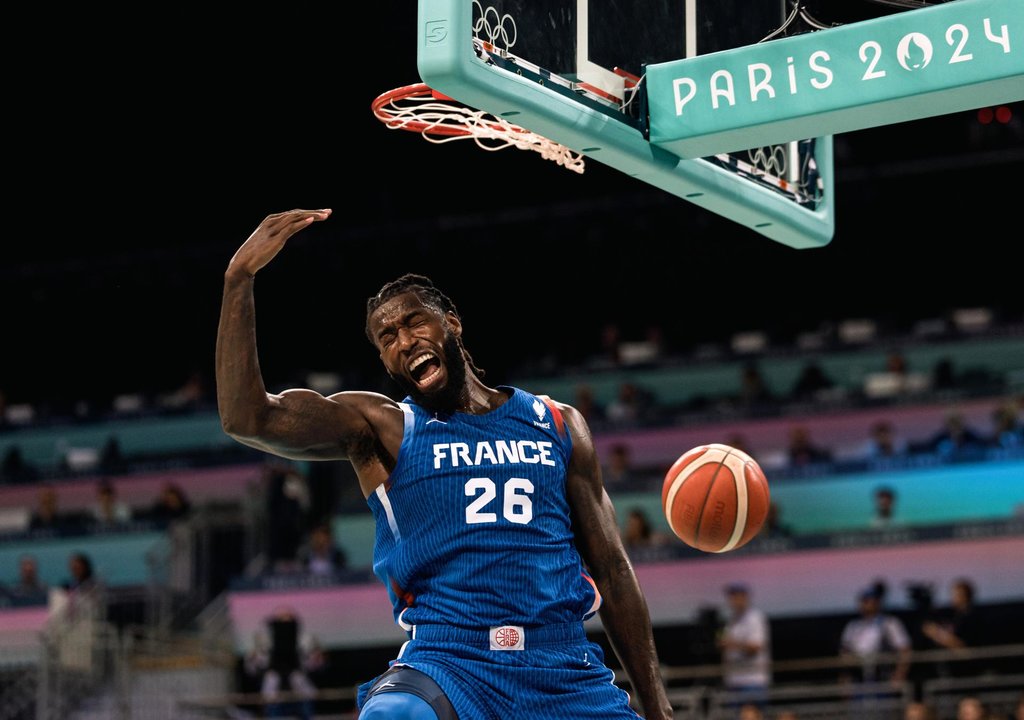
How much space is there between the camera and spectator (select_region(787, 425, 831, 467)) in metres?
16.0

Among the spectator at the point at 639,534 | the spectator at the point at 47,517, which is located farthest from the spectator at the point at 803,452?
the spectator at the point at 47,517

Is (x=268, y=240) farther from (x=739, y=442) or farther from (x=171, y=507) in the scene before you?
(x=171, y=507)

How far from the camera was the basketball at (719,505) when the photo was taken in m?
5.26

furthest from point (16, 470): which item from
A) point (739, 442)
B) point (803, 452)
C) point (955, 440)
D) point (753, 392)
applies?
point (955, 440)

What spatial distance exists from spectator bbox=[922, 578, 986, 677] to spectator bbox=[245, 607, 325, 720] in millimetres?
5747

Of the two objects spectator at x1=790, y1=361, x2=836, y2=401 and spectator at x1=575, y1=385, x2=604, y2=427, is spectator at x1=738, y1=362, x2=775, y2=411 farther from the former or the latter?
spectator at x1=575, y1=385, x2=604, y2=427

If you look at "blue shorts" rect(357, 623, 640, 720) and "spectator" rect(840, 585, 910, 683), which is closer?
"blue shorts" rect(357, 623, 640, 720)

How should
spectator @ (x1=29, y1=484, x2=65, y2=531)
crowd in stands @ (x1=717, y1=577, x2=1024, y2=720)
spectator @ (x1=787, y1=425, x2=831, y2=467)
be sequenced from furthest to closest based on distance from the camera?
1. spectator @ (x1=29, y1=484, x2=65, y2=531)
2. spectator @ (x1=787, y1=425, x2=831, y2=467)
3. crowd in stands @ (x1=717, y1=577, x2=1024, y2=720)

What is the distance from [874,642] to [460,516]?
9.90 meters

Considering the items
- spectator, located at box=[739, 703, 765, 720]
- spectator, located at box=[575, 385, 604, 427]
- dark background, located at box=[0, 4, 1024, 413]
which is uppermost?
dark background, located at box=[0, 4, 1024, 413]

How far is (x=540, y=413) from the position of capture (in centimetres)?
423

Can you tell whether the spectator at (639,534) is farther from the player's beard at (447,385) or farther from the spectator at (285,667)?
the player's beard at (447,385)

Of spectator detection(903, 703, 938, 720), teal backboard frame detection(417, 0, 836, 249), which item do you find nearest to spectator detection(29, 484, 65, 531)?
spectator detection(903, 703, 938, 720)

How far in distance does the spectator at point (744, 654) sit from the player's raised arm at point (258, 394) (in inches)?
366
